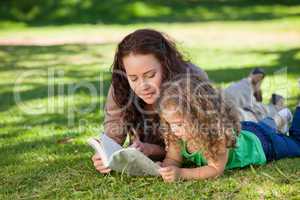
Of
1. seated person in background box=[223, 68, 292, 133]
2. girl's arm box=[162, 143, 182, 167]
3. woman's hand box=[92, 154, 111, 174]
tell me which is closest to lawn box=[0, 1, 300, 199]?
woman's hand box=[92, 154, 111, 174]

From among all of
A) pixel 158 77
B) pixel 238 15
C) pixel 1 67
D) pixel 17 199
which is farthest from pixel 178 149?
pixel 238 15

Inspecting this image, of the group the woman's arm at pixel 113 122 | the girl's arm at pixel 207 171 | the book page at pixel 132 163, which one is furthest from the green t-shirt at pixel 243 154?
the woman's arm at pixel 113 122

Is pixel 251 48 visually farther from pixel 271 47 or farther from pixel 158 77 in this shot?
pixel 158 77

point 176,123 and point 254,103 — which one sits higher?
point 176,123

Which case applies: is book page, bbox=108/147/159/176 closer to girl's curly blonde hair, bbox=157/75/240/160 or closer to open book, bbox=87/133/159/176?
open book, bbox=87/133/159/176

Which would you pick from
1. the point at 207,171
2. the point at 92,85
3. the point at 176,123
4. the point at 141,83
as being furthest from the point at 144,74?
the point at 92,85

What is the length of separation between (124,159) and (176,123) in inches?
14.3

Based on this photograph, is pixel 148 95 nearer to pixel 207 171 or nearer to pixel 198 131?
pixel 198 131

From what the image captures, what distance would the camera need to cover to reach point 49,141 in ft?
15.8

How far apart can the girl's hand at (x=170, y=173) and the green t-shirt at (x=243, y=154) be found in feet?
0.72

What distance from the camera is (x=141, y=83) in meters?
3.59

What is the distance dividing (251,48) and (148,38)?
685 centimetres

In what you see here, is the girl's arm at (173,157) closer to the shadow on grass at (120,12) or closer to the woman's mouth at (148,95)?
the woman's mouth at (148,95)

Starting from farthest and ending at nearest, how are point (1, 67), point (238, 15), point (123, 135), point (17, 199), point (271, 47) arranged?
point (238, 15), point (271, 47), point (1, 67), point (123, 135), point (17, 199)
